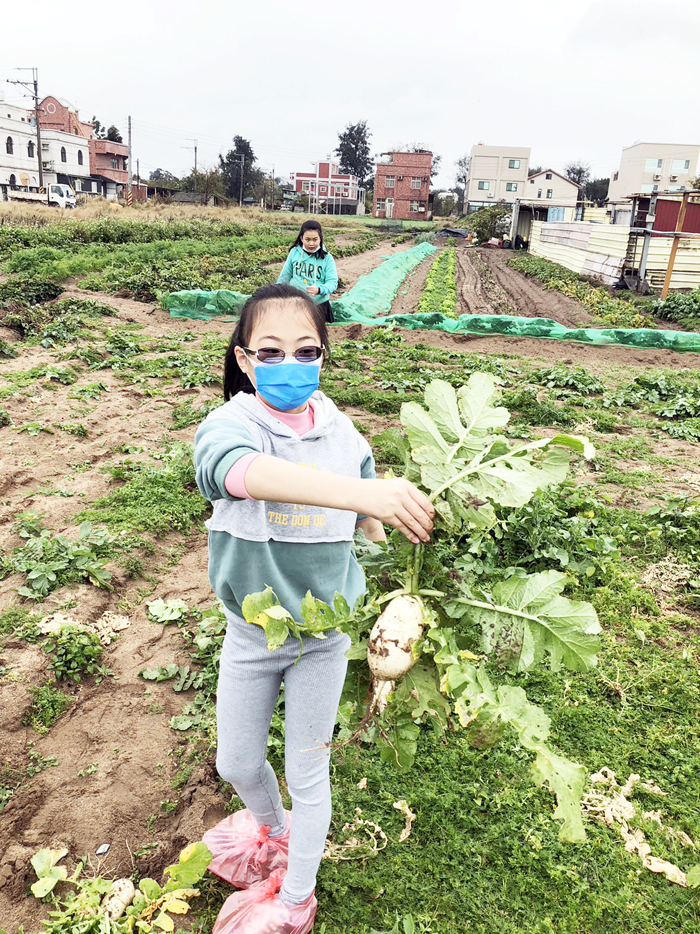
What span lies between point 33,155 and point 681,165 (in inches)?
2461

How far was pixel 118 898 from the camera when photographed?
2.30 metres

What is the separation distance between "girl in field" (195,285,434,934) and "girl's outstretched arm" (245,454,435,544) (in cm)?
12

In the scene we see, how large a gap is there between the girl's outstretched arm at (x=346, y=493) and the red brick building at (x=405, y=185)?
76262 mm

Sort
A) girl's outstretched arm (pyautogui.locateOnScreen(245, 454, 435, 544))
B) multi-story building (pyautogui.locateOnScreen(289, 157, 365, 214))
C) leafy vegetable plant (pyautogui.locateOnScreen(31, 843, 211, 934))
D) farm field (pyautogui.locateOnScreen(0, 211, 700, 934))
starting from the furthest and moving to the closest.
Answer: multi-story building (pyautogui.locateOnScreen(289, 157, 365, 214)) → farm field (pyautogui.locateOnScreen(0, 211, 700, 934)) → leafy vegetable plant (pyautogui.locateOnScreen(31, 843, 211, 934)) → girl's outstretched arm (pyautogui.locateOnScreen(245, 454, 435, 544))

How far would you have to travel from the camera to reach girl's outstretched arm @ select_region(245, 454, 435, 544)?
4.85 feet

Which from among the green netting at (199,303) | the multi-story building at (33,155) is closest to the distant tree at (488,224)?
A: the green netting at (199,303)

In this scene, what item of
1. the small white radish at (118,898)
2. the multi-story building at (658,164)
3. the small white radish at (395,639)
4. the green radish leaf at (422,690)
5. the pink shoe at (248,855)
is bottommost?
the small white radish at (118,898)

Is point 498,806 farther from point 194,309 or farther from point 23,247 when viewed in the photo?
point 23,247

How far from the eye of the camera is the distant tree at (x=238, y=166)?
2852 inches

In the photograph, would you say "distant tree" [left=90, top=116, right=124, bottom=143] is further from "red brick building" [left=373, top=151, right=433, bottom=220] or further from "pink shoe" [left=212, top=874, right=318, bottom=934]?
"pink shoe" [left=212, top=874, right=318, bottom=934]

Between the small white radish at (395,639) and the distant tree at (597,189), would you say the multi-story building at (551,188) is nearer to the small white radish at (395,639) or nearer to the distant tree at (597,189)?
the distant tree at (597,189)

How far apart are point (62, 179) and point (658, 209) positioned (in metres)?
50.8

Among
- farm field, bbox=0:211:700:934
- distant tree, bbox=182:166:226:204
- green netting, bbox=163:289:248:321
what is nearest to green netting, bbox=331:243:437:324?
green netting, bbox=163:289:248:321

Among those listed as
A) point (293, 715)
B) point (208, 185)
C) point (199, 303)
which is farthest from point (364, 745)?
point (208, 185)
